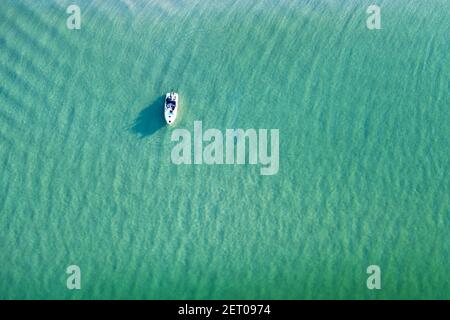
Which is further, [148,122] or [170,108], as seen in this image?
[148,122]

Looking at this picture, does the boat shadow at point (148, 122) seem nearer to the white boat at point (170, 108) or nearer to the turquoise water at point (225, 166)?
the turquoise water at point (225, 166)

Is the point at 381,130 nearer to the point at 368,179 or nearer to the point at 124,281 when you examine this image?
the point at 368,179

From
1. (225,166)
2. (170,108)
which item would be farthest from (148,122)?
(225,166)

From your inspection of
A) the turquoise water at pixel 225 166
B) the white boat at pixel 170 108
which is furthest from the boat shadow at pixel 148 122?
the white boat at pixel 170 108

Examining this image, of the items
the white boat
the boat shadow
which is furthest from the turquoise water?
the white boat

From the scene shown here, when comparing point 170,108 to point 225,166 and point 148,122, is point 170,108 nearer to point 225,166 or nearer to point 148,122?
point 148,122

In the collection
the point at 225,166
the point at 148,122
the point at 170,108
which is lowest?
the point at 225,166

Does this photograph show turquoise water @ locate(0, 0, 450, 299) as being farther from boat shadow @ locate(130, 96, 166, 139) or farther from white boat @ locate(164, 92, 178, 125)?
white boat @ locate(164, 92, 178, 125)

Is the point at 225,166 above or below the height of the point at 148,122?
below
